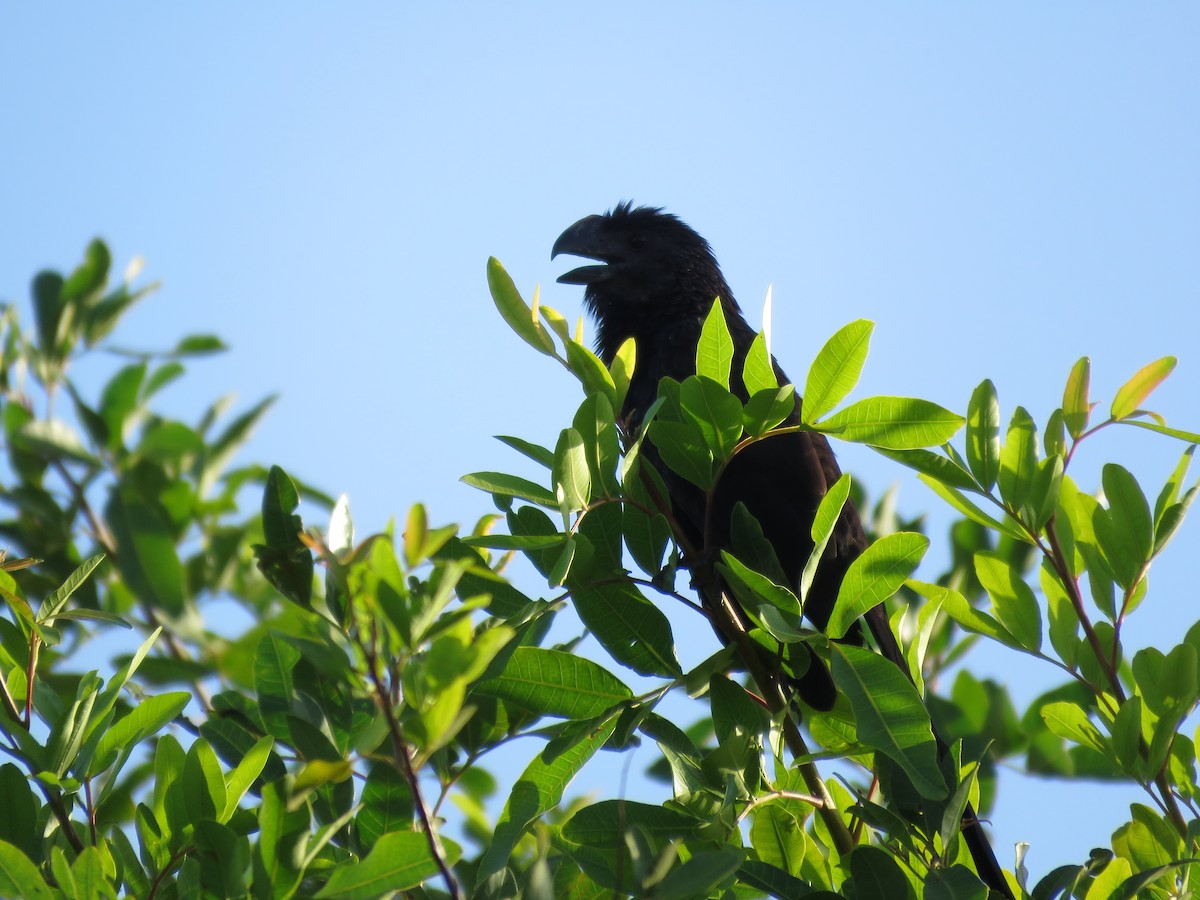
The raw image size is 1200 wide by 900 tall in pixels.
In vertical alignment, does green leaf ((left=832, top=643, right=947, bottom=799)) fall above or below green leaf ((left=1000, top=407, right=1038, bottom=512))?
below

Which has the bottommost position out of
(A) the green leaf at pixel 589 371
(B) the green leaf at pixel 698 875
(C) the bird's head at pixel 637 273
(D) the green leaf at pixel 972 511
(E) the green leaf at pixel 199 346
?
(B) the green leaf at pixel 698 875

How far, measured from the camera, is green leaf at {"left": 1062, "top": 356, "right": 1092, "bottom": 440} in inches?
93.7

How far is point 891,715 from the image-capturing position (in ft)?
5.96

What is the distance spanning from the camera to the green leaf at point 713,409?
2.06 m

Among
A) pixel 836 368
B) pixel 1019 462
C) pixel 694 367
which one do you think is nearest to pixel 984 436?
pixel 1019 462

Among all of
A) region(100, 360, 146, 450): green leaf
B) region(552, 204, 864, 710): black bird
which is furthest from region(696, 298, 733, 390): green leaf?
region(100, 360, 146, 450): green leaf

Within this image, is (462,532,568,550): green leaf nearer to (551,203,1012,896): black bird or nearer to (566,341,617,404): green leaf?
(566,341,617,404): green leaf

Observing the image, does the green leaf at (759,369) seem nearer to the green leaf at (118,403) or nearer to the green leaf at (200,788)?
the green leaf at (200,788)

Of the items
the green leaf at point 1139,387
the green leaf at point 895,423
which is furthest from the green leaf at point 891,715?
the green leaf at point 1139,387

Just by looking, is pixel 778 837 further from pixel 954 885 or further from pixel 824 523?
pixel 824 523

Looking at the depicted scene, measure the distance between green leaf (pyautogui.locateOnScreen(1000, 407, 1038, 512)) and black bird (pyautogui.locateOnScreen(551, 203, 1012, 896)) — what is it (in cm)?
72

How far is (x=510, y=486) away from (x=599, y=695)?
1.42 ft

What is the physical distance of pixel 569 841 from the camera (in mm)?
1979

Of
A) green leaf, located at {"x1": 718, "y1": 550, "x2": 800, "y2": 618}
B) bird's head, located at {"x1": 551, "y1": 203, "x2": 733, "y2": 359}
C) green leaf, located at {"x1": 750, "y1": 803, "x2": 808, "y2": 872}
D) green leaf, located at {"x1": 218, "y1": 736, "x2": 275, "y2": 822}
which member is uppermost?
bird's head, located at {"x1": 551, "y1": 203, "x2": 733, "y2": 359}
